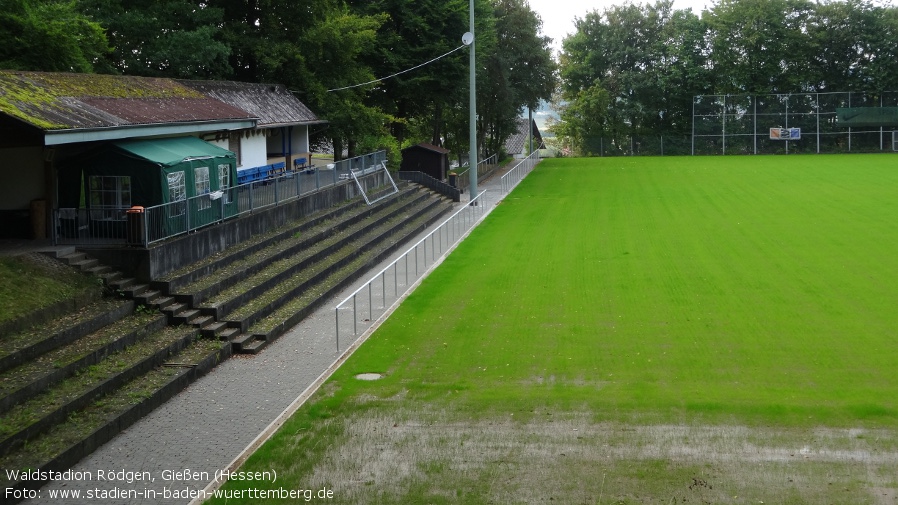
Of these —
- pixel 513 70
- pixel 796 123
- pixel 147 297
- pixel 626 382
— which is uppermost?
pixel 513 70

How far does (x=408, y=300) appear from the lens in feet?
70.9

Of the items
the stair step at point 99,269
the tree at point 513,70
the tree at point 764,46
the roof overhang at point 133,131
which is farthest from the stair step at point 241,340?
the tree at point 764,46

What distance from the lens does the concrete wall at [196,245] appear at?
1808cm

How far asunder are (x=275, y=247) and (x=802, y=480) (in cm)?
1530

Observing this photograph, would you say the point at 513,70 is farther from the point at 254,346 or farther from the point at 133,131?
the point at 254,346

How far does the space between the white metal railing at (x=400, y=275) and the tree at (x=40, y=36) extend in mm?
10592

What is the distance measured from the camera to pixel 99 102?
796 inches

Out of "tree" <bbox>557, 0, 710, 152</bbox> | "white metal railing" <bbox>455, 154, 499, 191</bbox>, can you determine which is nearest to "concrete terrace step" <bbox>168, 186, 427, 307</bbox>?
"white metal railing" <bbox>455, 154, 499, 191</bbox>

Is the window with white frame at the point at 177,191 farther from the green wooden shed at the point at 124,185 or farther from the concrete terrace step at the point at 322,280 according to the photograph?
the concrete terrace step at the point at 322,280

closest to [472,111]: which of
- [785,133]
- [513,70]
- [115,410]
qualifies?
[513,70]

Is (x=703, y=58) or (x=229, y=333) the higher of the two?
(x=703, y=58)

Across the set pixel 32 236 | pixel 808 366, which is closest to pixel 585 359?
pixel 808 366

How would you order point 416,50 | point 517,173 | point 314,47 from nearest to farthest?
point 314,47 < point 416,50 < point 517,173

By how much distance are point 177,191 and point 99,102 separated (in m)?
2.50
